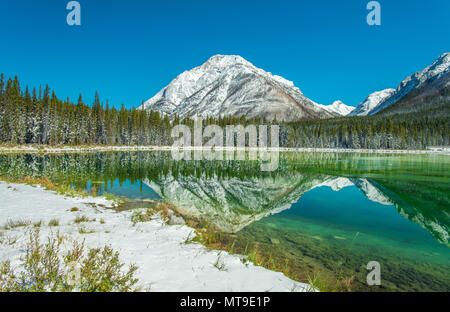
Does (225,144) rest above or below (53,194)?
above

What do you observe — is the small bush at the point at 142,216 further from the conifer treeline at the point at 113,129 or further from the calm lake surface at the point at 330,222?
the conifer treeline at the point at 113,129

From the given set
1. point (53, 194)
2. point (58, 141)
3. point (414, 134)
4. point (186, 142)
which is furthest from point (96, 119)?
point (414, 134)

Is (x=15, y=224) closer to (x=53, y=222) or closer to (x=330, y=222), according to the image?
(x=53, y=222)

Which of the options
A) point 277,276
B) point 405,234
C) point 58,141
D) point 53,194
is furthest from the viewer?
point 58,141

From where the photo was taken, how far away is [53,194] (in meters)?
16.0

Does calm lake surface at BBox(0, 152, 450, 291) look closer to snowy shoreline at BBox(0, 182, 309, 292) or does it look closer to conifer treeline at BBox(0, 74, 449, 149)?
snowy shoreline at BBox(0, 182, 309, 292)

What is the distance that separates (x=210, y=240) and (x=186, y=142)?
13556 centimetres

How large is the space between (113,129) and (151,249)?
381ft

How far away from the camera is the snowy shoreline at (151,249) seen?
236 inches

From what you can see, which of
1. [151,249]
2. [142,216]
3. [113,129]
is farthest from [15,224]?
[113,129]

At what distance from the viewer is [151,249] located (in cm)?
802

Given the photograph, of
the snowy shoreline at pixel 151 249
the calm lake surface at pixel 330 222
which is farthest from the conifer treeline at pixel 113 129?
the snowy shoreline at pixel 151 249

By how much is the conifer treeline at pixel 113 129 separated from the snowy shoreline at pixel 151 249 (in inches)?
3413
